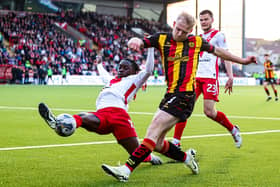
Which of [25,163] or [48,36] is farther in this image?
[48,36]

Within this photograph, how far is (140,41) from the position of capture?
5.06 metres

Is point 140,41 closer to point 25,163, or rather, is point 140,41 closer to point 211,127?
point 25,163

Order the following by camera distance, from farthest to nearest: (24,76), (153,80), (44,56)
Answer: (153,80) < (44,56) < (24,76)

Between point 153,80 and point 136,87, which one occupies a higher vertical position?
Answer: point 136,87

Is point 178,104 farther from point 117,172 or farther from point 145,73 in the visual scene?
point 117,172

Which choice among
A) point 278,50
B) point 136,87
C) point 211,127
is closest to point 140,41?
point 136,87

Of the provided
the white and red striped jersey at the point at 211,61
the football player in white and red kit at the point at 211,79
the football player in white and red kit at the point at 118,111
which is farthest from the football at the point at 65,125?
the white and red striped jersey at the point at 211,61

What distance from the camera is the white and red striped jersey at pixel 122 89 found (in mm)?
5586

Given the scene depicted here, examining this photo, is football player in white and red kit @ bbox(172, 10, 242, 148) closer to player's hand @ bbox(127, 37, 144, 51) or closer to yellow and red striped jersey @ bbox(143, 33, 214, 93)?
yellow and red striped jersey @ bbox(143, 33, 214, 93)

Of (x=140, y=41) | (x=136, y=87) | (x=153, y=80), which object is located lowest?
(x=153, y=80)

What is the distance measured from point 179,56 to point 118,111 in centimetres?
94

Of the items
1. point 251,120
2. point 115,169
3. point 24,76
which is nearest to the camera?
point 115,169

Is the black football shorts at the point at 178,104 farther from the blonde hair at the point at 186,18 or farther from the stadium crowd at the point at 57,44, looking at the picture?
the stadium crowd at the point at 57,44

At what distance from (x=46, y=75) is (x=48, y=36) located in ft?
21.3
